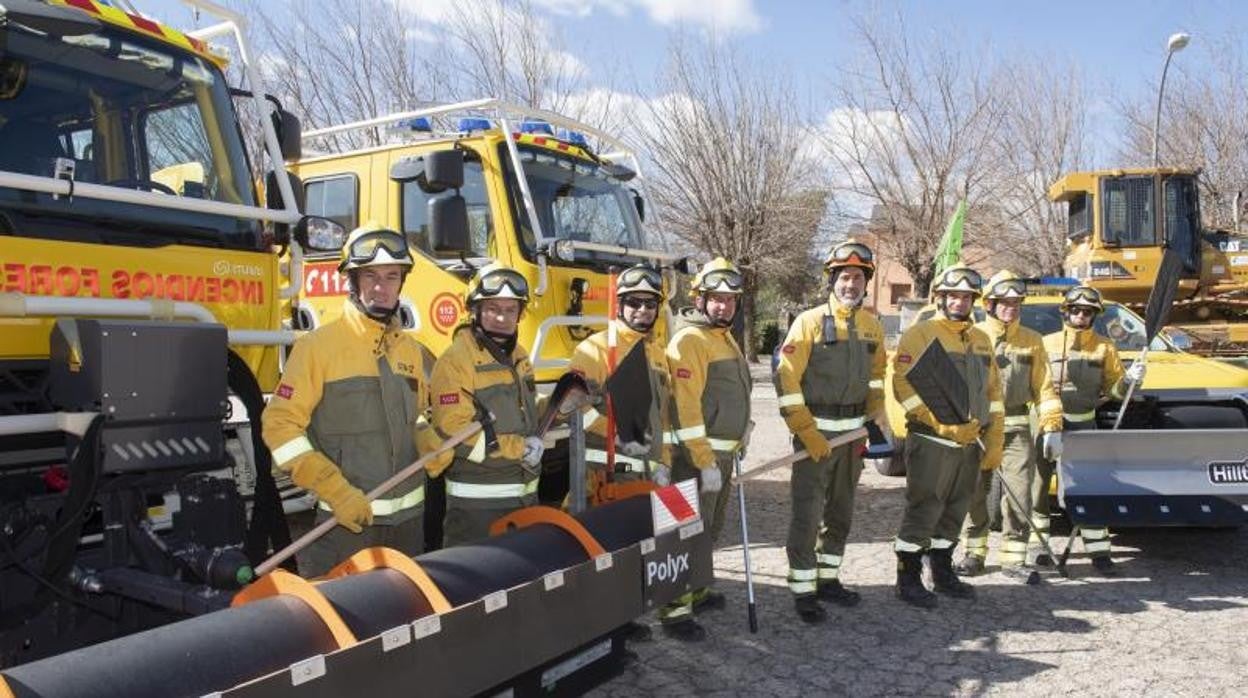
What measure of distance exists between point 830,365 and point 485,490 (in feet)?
7.73

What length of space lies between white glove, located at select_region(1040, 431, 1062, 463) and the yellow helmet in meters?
1.24

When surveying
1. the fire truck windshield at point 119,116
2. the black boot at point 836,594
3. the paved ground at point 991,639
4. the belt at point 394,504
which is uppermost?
the fire truck windshield at point 119,116

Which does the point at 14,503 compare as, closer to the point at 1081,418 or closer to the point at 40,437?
the point at 40,437

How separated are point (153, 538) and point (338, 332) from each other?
97cm

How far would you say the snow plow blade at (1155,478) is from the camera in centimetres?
584

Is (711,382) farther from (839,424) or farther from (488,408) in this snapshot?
(488,408)

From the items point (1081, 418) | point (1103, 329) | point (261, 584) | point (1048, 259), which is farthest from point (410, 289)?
point (1048, 259)

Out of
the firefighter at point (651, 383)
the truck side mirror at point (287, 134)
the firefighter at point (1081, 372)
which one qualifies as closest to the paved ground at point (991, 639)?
the firefighter at point (651, 383)

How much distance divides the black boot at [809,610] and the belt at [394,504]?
248cm

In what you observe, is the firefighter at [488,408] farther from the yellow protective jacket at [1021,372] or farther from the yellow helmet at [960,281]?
the yellow protective jacket at [1021,372]

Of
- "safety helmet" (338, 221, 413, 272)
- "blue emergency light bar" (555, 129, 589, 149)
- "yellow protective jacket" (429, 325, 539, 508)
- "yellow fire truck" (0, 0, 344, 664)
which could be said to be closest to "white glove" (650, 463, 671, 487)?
"yellow protective jacket" (429, 325, 539, 508)

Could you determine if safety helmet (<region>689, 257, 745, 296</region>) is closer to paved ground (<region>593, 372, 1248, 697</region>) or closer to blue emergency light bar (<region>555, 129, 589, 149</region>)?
paved ground (<region>593, 372, 1248, 697</region>)

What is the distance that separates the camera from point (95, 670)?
200 cm

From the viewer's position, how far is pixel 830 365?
5.52 m
